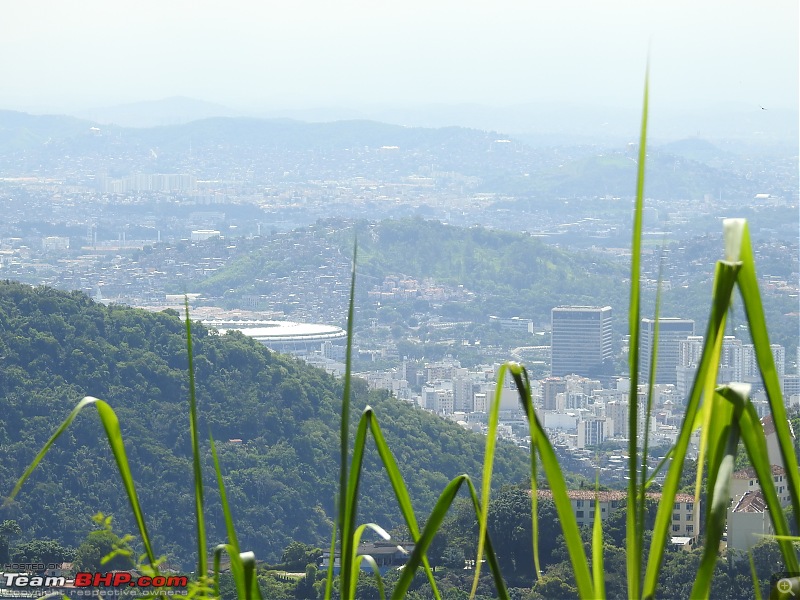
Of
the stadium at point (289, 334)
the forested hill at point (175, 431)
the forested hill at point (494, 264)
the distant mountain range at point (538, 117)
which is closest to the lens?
the forested hill at point (175, 431)

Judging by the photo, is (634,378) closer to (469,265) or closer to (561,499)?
(561,499)

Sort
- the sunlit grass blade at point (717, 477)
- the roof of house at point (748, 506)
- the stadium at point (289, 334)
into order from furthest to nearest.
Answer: the stadium at point (289, 334) → the roof of house at point (748, 506) → the sunlit grass blade at point (717, 477)

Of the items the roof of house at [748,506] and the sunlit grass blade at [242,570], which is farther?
the roof of house at [748,506]

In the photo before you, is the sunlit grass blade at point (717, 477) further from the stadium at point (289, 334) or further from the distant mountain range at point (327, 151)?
the distant mountain range at point (327, 151)

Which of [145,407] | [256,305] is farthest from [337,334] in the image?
[145,407]

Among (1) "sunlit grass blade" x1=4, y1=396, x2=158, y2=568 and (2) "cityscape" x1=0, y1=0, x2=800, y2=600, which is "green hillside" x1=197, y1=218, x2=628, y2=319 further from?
(1) "sunlit grass blade" x1=4, y1=396, x2=158, y2=568

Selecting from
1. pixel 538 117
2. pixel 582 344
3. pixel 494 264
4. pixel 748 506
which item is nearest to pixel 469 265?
pixel 494 264

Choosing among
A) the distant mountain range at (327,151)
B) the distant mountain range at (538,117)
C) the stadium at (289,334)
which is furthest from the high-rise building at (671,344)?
the distant mountain range at (538,117)

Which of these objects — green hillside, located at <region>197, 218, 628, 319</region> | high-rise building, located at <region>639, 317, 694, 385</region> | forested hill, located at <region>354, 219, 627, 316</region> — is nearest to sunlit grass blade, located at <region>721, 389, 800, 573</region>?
high-rise building, located at <region>639, 317, 694, 385</region>
